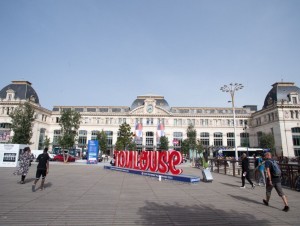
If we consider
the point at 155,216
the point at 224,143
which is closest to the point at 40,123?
the point at 224,143

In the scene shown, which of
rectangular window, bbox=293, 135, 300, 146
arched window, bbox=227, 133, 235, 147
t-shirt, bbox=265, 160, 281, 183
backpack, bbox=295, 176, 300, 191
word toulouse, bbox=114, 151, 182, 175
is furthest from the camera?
arched window, bbox=227, 133, 235, 147

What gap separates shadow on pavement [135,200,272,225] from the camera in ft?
20.5

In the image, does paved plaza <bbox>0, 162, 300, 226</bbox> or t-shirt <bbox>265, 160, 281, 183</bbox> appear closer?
paved plaza <bbox>0, 162, 300, 226</bbox>

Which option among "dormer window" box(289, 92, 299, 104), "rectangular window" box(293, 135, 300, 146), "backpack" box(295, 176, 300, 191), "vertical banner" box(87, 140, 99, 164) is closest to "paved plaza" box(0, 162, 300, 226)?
"backpack" box(295, 176, 300, 191)

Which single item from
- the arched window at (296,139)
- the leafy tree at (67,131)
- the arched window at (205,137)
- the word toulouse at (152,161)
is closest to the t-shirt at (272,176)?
the word toulouse at (152,161)

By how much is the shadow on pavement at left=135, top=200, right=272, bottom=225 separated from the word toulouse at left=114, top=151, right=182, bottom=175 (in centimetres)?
758

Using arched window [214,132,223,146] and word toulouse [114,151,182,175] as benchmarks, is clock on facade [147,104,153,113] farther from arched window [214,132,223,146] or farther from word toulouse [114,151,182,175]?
word toulouse [114,151,182,175]

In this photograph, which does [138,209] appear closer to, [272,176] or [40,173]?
[272,176]

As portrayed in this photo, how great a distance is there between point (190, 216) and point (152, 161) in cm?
1162

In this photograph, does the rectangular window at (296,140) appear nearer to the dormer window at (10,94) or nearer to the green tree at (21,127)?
the green tree at (21,127)

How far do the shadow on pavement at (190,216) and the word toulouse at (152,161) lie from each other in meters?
7.58

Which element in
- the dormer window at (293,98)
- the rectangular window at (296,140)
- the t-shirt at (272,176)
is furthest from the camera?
the dormer window at (293,98)

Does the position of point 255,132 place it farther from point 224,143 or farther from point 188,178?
point 188,178

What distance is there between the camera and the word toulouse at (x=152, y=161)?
1605cm
